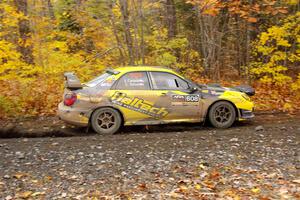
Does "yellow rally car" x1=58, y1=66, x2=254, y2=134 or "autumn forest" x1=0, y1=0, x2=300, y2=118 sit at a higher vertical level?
"autumn forest" x1=0, y1=0, x2=300, y2=118

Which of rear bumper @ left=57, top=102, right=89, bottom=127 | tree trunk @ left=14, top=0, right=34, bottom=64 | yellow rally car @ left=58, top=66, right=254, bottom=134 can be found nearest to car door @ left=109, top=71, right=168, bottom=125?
yellow rally car @ left=58, top=66, right=254, bottom=134

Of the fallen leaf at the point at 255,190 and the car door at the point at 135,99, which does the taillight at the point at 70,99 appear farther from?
the fallen leaf at the point at 255,190

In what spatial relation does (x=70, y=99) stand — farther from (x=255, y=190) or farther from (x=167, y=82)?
(x=255, y=190)

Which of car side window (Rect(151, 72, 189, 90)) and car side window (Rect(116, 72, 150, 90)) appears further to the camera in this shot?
car side window (Rect(151, 72, 189, 90))

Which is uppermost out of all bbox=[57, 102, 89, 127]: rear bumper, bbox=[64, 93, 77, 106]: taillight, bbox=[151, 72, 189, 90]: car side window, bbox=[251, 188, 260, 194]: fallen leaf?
bbox=[151, 72, 189, 90]: car side window

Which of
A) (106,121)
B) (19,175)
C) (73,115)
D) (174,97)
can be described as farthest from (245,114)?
(19,175)

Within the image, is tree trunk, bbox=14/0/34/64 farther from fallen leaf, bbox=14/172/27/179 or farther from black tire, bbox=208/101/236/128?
fallen leaf, bbox=14/172/27/179

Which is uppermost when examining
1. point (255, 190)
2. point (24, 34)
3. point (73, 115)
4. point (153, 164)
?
point (24, 34)

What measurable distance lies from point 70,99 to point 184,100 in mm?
2771

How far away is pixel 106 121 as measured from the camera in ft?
29.4

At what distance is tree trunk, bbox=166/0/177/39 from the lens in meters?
16.7

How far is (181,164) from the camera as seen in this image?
22.3 feet

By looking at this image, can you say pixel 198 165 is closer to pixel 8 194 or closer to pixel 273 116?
pixel 8 194

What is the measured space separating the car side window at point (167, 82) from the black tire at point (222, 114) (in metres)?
0.93
